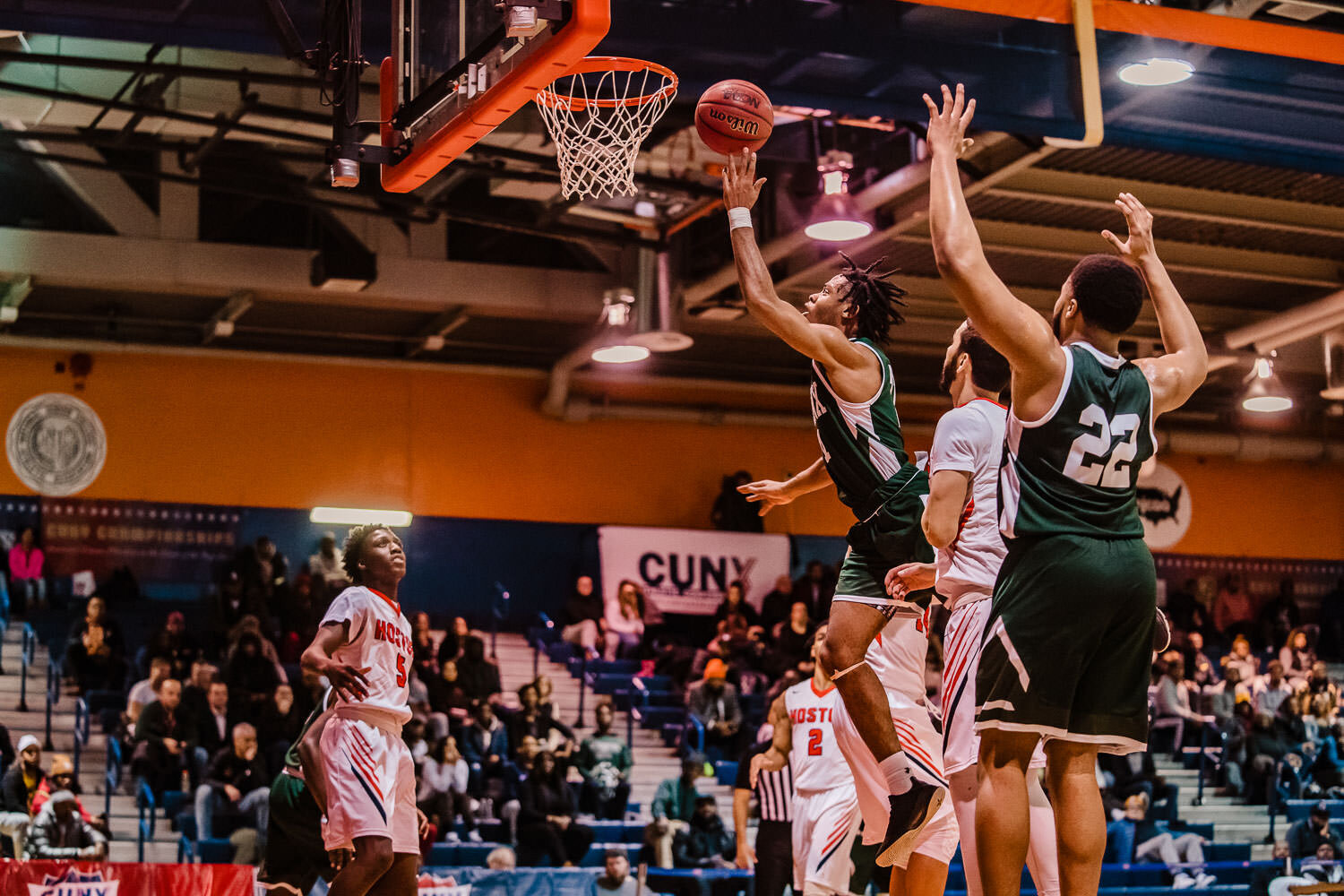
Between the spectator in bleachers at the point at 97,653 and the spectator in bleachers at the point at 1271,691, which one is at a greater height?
the spectator in bleachers at the point at 97,653

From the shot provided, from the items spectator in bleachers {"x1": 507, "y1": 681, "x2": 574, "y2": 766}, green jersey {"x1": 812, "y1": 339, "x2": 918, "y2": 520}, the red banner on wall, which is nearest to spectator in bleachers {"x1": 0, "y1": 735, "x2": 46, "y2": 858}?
the red banner on wall

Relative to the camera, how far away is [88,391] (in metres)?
22.1

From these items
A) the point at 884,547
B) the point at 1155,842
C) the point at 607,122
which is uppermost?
the point at 607,122

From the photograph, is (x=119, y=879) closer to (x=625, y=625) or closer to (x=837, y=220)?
(x=837, y=220)

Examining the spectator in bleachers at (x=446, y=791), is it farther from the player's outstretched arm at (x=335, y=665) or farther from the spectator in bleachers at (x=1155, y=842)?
the player's outstretched arm at (x=335, y=665)

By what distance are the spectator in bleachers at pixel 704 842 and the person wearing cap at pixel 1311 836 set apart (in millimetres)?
6069

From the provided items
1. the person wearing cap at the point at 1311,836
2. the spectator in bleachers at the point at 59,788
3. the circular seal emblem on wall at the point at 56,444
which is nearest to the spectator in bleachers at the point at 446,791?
the spectator in bleachers at the point at 59,788

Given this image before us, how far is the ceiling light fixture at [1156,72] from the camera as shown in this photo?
9344 millimetres

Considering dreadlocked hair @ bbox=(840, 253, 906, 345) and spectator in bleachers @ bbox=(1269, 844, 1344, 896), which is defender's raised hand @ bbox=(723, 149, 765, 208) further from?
spectator in bleachers @ bbox=(1269, 844, 1344, 896)

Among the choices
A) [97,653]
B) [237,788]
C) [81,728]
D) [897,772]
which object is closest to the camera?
[897,772]

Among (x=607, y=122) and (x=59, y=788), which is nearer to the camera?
(x=607, y=122)

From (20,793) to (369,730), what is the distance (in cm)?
848

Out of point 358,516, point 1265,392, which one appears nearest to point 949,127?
point 1265,392

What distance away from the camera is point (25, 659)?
1838cm
